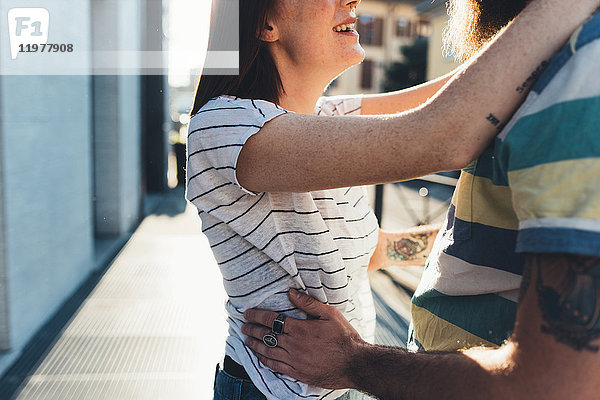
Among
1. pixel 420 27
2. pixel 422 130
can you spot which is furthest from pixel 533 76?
pixel 420 27

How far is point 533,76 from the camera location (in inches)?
31.6

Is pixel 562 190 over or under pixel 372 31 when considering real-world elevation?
under

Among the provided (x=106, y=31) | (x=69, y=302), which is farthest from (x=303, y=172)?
(x=106, y=31)

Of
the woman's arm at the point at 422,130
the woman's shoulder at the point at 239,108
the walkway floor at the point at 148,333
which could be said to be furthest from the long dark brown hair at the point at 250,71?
the walkway floor at the point at 148,333

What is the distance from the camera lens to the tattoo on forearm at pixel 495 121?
33.1 inches

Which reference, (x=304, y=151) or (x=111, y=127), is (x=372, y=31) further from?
(x=304, y=151)

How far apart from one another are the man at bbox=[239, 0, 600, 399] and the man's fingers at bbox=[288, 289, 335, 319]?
8 centimetres

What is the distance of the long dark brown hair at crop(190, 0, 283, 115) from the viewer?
4.26 feet

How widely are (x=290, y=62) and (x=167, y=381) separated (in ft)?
8.07

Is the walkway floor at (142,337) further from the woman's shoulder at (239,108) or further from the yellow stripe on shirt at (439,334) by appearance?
the woman's shoulder at (239,108)

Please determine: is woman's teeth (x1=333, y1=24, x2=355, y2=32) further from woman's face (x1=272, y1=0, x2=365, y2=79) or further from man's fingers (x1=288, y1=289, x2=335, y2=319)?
man's fingers (x1=288, y1=289, x2=335, y2=319)

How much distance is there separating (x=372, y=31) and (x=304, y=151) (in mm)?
34472

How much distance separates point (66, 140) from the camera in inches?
178

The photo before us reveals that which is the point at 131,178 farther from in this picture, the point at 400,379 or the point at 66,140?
the point at 400,379
